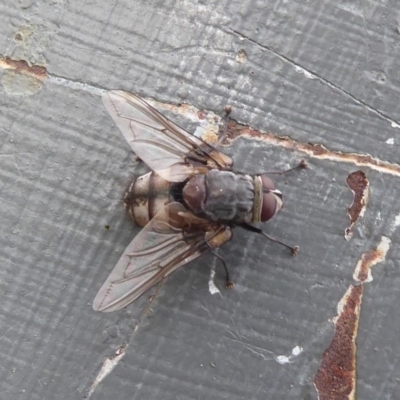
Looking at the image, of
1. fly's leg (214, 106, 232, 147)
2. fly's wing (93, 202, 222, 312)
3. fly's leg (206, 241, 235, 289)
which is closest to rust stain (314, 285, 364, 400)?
fly's leg (206, 241, 235, 289)

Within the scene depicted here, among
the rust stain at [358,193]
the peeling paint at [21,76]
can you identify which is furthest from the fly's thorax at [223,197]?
the peeling paint at [21,76]

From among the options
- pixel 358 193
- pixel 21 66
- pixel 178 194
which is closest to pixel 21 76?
pixel 21 66

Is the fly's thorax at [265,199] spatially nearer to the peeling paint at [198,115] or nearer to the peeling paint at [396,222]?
the peeling paint at [198,115]

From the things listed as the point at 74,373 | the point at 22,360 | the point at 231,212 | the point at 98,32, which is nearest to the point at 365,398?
the point at 231,212

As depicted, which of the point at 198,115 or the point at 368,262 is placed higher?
the point at 198,115

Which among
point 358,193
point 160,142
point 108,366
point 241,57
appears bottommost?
point 108,366

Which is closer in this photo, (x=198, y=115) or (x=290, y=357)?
(x=290, y=357)

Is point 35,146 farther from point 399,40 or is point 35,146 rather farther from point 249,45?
point 399,40

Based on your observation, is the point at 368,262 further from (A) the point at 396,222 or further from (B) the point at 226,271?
(B) the point at 226,271
